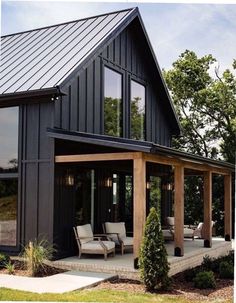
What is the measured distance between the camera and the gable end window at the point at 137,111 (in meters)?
14.2

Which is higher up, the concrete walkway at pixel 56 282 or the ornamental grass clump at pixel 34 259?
the ornamental grass clump at pixel 34 259

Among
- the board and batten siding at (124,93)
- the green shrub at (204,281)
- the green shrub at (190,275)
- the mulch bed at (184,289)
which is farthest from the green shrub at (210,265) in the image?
the board and batten siding at (124,93)

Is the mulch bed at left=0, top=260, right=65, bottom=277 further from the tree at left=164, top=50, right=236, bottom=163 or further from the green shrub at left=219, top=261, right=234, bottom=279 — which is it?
the tree at left=164, top=50, right=236, bottom=163

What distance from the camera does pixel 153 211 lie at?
8281 mm

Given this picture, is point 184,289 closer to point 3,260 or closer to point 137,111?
point 3,260

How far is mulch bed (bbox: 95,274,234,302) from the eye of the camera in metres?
7.84

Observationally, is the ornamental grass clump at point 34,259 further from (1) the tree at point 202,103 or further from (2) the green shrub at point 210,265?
(1) the tree at point 202,103

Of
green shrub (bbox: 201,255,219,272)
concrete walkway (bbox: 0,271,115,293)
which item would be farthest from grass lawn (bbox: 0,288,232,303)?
green shrub (bbox: 201,255,219,272)

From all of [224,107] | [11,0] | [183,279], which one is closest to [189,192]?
[224,107]

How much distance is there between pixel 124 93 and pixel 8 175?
15.4 ft

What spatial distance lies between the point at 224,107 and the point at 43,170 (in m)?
A: 12.9

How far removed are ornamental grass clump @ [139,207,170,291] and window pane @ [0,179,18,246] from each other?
365 centimetres

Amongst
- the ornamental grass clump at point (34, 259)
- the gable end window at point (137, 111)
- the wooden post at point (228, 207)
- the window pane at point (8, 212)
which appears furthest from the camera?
the wooden post at point (228, 207)

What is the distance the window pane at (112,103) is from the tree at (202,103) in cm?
849
